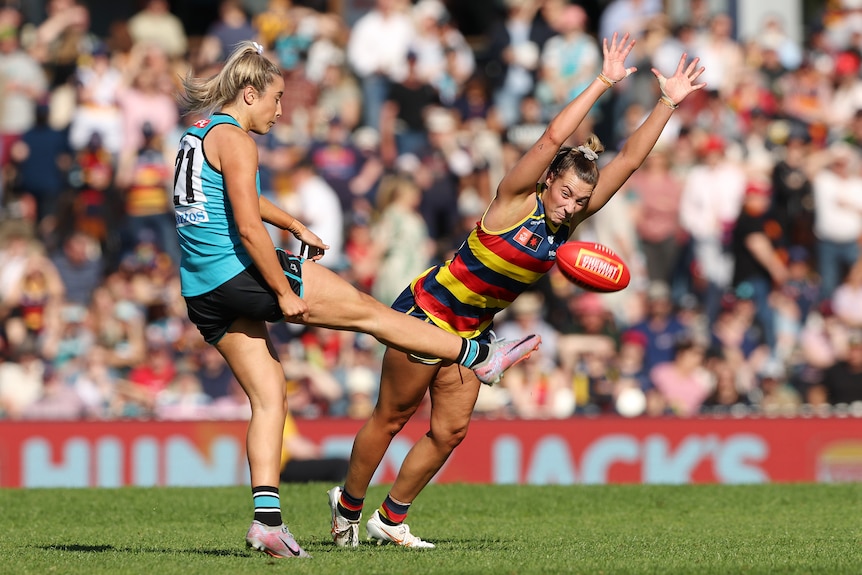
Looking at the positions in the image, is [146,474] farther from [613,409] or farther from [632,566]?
[632,566]

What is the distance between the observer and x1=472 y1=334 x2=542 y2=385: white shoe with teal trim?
279 inches

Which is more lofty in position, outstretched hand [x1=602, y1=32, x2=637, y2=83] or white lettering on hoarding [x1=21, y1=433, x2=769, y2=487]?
outstretched hand [x1=602, y1=32, x2=637, y2=83]

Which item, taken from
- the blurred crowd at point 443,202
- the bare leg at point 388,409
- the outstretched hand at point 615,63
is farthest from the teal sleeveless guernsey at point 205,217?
the blurred crowd at point 443,202

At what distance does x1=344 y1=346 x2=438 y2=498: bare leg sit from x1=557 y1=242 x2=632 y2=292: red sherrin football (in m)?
0.83

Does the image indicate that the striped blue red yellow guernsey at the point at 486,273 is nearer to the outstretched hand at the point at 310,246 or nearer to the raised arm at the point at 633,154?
the raised arm at the point at 633,154

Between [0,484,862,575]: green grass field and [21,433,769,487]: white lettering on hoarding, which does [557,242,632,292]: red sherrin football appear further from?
[21,433,769,487]: white lettering on hoarding

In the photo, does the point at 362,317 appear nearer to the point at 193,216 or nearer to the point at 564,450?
the point at 193,216

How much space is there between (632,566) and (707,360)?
8059mm

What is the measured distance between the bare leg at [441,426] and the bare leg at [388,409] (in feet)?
0.31

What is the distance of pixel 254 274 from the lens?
6715 mm

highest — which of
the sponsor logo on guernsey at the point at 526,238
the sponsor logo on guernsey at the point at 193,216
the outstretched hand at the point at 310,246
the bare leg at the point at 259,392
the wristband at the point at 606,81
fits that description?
the wristband at the point at 606,81

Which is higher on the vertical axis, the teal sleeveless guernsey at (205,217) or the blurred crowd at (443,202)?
the teal sleeveless guernsey at (205,217)

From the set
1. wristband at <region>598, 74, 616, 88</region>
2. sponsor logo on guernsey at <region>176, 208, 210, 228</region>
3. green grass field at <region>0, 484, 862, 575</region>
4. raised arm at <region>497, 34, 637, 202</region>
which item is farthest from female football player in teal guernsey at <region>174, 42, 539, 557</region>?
wristband at <region>598, 74, 616, 88</region>

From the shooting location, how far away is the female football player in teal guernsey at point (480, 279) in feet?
23.9
